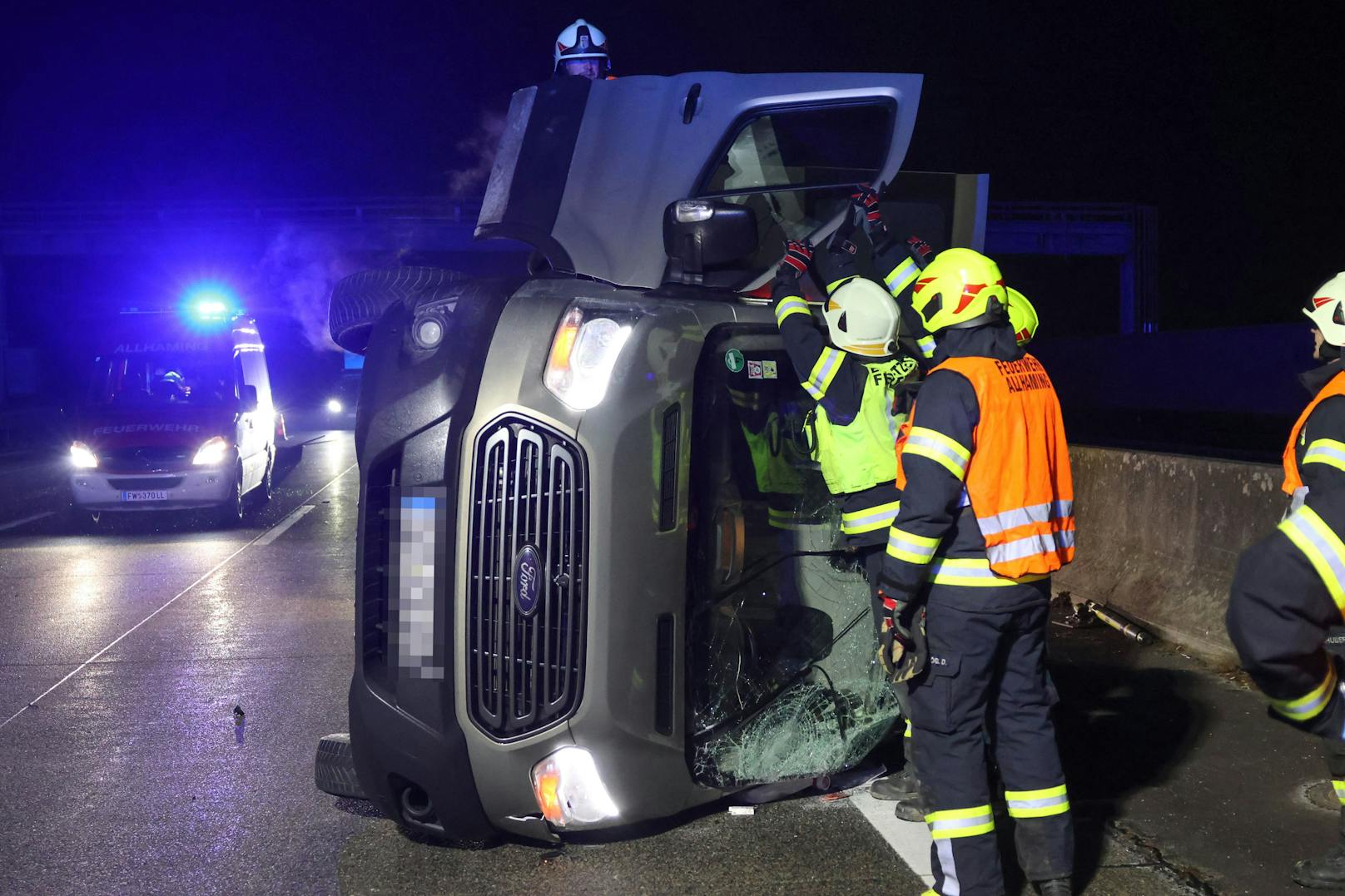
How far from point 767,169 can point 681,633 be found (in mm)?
2287

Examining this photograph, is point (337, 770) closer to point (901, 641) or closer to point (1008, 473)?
point (901, 641)

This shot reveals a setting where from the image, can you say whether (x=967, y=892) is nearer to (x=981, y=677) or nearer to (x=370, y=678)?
(x=981, y=677)

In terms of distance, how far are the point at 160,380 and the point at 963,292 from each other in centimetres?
1198

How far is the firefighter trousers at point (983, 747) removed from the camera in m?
3.80

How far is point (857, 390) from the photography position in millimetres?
4621

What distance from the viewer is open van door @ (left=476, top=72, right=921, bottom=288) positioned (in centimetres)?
531

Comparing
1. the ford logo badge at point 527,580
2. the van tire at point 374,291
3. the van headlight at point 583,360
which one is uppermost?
the van tire at point 374,291

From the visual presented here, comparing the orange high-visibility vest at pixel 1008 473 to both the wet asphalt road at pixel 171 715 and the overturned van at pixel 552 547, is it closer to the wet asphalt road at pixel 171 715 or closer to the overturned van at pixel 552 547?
the overturned van at pixel 552 547

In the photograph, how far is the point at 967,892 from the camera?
12.5ft

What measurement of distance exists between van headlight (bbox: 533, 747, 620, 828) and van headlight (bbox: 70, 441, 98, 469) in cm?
1044

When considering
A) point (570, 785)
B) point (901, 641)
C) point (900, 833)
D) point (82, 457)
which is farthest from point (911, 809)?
point (82, 457)

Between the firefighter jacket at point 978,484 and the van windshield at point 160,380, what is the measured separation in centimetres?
1153

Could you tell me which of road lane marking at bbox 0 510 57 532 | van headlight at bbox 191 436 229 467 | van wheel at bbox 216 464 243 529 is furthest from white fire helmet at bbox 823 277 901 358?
road lane marking at bbox 0 510 57 532

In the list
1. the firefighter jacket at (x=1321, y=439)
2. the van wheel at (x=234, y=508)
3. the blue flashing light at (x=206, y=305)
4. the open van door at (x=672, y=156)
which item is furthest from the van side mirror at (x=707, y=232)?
the blue flashing light at (x=206, y=305)
